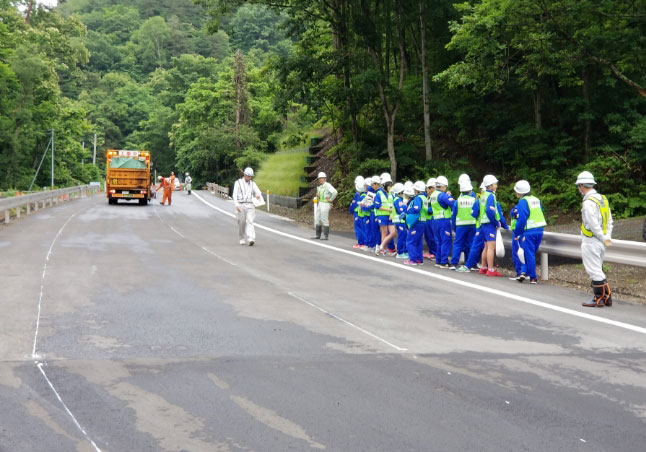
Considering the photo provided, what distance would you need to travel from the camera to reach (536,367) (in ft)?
21.5

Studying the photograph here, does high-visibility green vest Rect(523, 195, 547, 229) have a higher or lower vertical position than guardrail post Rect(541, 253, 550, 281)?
higher

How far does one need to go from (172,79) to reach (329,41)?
88.2 metres

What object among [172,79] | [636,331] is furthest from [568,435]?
[172,79]

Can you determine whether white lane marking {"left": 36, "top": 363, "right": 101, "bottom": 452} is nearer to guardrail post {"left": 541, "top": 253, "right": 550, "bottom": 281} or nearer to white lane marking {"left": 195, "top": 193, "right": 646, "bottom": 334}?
A: white lane marking {"left": 195, "top": 193, "right": 646, "bottom": 334}

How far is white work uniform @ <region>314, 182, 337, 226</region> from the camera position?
65.6 ft

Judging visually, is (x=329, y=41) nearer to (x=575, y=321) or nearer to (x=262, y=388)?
(x=575, y=321)

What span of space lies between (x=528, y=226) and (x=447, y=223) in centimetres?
254

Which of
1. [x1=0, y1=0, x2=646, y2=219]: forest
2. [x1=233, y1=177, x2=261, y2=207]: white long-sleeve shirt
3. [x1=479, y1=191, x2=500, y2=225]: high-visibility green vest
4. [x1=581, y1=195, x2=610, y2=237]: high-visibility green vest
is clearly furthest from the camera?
[x1=0, y1=0, x2=646, y2=219]: forest

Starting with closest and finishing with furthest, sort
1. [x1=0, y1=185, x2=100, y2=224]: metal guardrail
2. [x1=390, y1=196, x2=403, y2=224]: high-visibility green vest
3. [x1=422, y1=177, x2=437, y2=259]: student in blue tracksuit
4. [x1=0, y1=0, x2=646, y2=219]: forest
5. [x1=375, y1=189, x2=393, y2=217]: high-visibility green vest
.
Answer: [x1=422, y1=177, x2=437, y2=259]: student in blue tracksuit → [x1=390, y1=196, x2=403, y2=224]: high-visibility green vest → [x1=375, y1=189, x2=393, y2=217]: high-visibility green vest → [x1=0, y1=0, x2=646, y2=219]: forest → [x1=0, y1=185, x2=100, y2=224]: metal guardrail

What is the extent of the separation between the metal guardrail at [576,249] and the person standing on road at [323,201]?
267 inches

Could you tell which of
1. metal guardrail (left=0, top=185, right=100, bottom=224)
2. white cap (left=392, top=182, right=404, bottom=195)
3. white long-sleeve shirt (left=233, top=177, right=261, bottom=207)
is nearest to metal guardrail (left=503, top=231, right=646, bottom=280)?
white cap (left=392, top=182, right=404, bottom=195)

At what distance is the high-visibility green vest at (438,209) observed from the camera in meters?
14.7

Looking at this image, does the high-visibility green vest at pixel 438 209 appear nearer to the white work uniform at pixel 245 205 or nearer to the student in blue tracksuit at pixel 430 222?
the student in blue tracksuit at pixel 430 222

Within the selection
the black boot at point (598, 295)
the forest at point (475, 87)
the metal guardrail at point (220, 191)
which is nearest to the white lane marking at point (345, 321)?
the black boot at point (598, 295)
